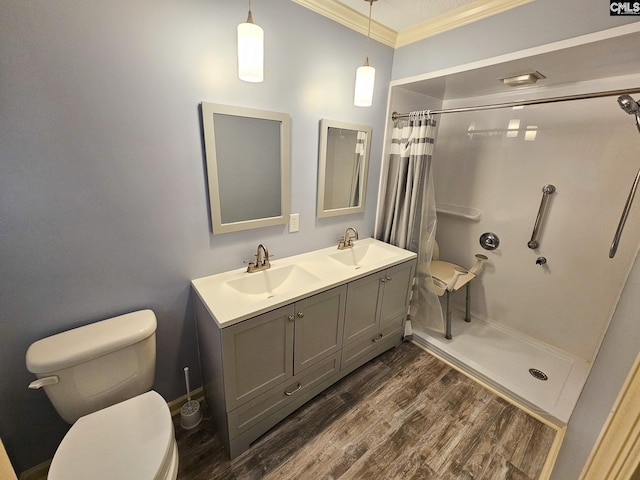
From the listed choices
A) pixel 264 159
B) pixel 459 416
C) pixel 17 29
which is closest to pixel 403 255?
pixel 459 416

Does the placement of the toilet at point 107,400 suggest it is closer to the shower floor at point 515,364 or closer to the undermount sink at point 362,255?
the undermount sink at point 362,255

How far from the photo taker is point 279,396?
1493 mm

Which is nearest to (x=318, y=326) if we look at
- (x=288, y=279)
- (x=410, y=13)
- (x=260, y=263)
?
(x=288, y=279)

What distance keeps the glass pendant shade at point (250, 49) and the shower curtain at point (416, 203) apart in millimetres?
1326

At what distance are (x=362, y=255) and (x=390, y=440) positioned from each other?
125 cm

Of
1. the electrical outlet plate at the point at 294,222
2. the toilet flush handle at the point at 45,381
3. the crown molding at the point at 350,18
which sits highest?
the crown molding at the point at 350,18

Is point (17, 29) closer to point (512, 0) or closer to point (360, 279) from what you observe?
point (360, 279)

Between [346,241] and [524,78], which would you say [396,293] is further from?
[524,78]

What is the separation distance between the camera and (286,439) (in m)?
1.50

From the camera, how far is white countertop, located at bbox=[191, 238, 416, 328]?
127 cm

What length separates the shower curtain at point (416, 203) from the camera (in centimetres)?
205

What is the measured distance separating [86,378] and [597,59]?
3095 millimetres

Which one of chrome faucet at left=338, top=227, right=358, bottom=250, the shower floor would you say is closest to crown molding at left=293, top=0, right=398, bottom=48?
chrome faucet at left=338, top=227, right=358, bottom=250

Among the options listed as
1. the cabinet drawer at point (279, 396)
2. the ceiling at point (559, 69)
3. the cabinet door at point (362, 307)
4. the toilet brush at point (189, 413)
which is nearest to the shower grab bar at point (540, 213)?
the ceiling at point (559, 69)
